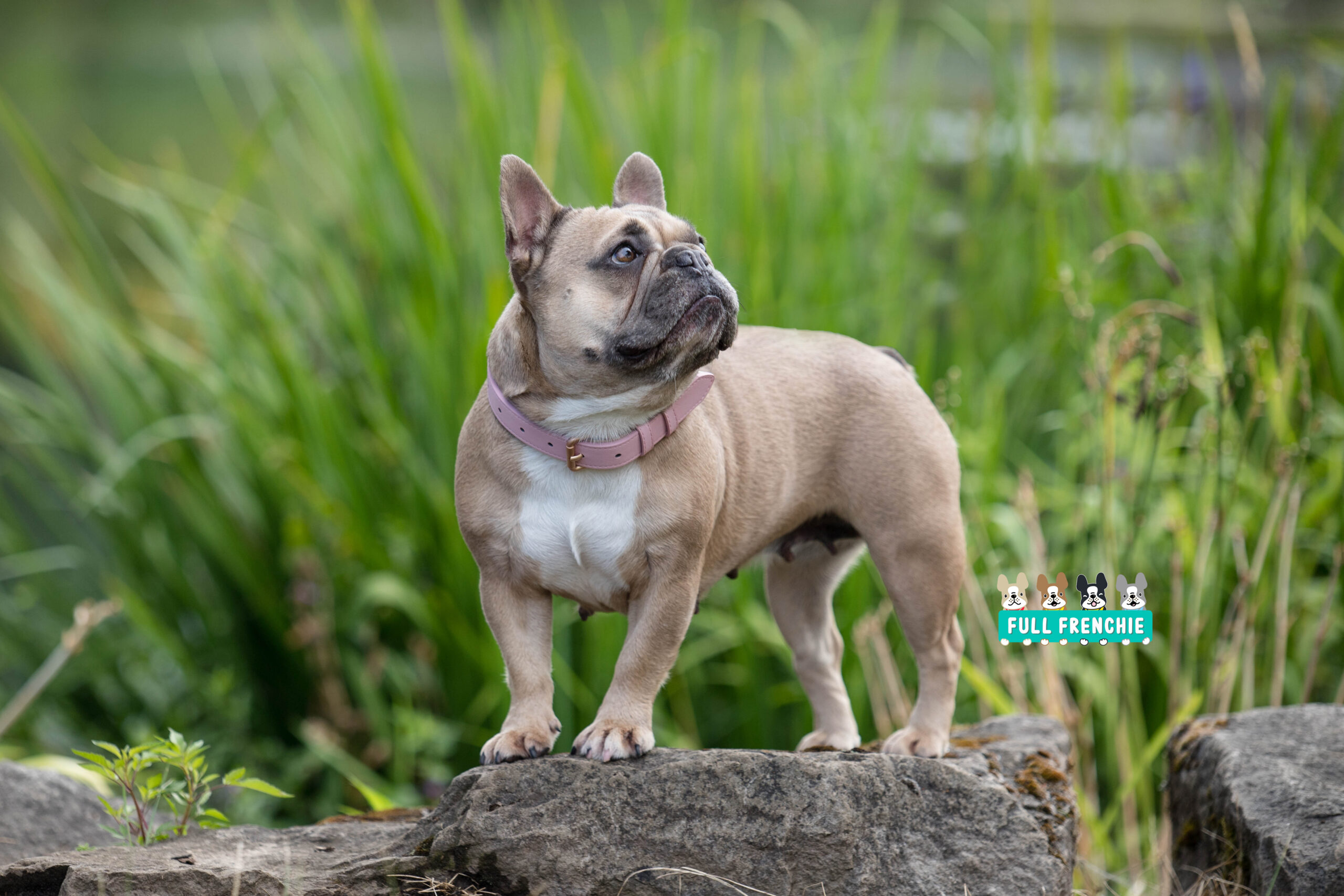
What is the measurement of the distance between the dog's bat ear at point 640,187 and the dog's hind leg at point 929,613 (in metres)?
0.92

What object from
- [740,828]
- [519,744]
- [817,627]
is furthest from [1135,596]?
[519,744]

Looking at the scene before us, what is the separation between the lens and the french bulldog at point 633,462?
2.34m

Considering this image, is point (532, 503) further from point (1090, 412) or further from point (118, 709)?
point (118, 709)

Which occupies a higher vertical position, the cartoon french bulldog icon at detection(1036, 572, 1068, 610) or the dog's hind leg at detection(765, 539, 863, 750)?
the cartoon french bulldog icon at detection(1036, 572, 1068, 610)

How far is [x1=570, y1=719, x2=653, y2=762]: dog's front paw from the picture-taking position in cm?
236

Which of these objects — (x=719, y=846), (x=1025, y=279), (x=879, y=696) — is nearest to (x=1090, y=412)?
(x=879, y=696)

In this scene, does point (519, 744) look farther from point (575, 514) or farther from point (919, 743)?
point (919, 743)

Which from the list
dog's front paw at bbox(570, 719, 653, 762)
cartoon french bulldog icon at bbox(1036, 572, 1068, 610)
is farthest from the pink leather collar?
cartoon french bulldog icon at bbox(1036, 572, 1068, 610)

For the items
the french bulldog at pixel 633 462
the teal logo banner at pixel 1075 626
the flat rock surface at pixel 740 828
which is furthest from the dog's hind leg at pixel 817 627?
the flat rock surface at pixel 740 828

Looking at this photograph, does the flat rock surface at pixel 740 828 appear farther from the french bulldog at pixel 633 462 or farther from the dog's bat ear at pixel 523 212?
the dog's bat ear at pixel 523 212

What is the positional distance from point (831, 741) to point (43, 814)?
6.45 feet

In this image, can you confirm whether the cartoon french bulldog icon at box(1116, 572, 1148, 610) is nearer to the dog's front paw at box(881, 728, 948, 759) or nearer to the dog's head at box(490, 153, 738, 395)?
the dog's front paw at box(881, 728, 948, 759)

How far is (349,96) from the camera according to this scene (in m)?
5.41

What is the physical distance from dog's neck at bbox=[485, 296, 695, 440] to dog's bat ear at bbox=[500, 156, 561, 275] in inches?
3.7
